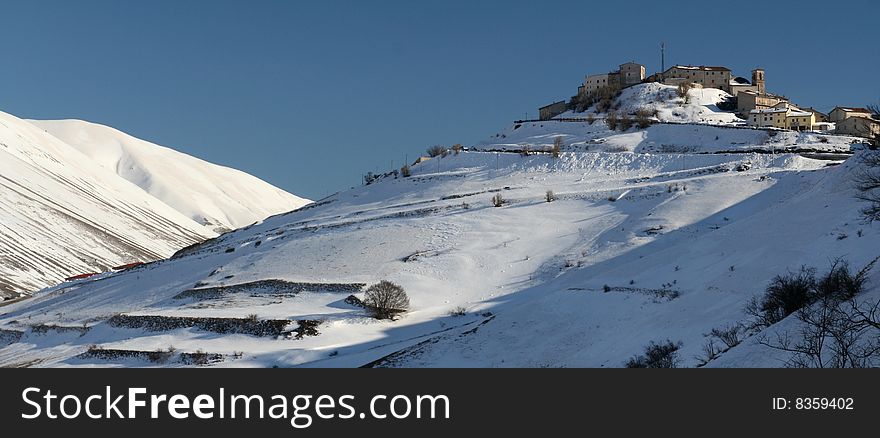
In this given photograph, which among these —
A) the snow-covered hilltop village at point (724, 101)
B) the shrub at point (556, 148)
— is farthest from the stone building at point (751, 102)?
the shrub at point (556, 148)


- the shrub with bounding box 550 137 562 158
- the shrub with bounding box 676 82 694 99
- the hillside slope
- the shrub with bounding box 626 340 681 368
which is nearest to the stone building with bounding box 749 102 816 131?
the shrub with bounding box 676 82 694 99

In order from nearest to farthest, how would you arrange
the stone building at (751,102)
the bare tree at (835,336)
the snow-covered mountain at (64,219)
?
the bare tree at (835,336) → the stone building at (751,102) → the snow-covered mountain at (64,219)

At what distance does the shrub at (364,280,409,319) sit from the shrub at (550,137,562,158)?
1387 inches

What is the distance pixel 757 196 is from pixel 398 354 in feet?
94.7

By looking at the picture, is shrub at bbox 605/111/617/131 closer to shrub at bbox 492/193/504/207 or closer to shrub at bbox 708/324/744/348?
shrub at bbox 492/193/504/207

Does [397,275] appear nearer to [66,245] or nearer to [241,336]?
[241,336]

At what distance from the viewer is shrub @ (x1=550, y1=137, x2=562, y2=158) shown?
71188 mm

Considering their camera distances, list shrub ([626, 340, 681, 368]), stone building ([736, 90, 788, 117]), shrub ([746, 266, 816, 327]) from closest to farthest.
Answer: shrub ([746, 266, 816, 327]) < shrub ([626, 340, 681, 368]) < stone building ([736, 90, 788, 117])

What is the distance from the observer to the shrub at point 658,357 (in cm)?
2125

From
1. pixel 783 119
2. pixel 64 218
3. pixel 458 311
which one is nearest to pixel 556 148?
pixel 783 119

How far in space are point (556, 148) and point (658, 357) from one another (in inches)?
2038

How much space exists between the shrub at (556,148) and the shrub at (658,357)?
1868 inches

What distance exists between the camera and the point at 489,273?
43.8 meters

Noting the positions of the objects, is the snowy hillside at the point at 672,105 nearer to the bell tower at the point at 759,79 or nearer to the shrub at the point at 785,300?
the bell tower at the point at 759,79
